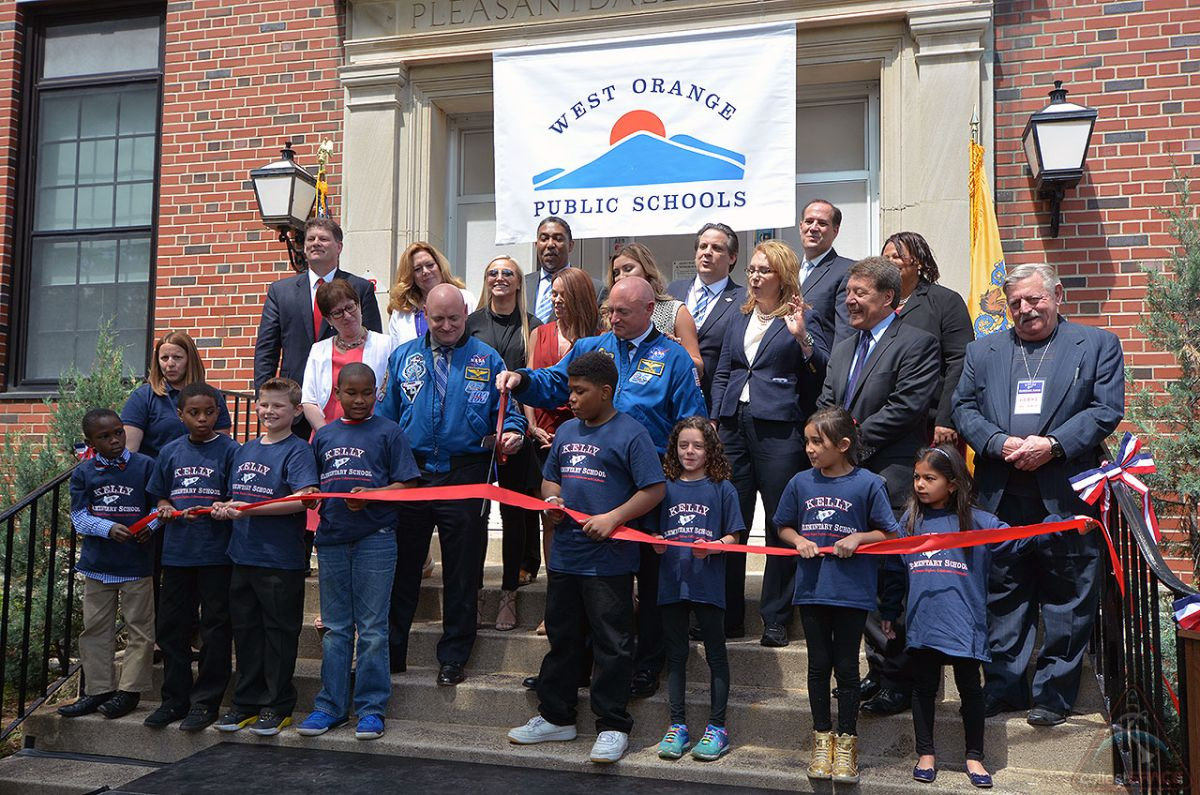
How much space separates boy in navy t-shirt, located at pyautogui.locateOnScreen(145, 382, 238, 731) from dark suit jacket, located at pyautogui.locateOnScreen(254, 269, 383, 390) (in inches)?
28.0

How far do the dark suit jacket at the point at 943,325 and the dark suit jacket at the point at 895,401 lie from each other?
0.84ft

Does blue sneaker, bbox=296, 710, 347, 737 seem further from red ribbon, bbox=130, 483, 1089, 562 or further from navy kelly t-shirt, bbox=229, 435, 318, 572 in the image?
red ribbon, bbox=130, 483, 1089, 562

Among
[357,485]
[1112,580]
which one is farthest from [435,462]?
[1112,580]

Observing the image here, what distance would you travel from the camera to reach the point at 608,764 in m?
4.39

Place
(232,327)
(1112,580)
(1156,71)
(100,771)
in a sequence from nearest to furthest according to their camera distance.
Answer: (1112,580)
(100,771)
(1156,71)
(232,327)

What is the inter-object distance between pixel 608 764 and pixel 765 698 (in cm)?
84

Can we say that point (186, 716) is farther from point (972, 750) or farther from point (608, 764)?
point (972, 750)

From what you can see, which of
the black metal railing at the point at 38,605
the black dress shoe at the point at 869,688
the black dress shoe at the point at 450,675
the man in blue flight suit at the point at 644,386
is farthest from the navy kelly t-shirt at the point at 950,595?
the black metal railing at the point at 38,605

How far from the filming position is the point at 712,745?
14.4 feet

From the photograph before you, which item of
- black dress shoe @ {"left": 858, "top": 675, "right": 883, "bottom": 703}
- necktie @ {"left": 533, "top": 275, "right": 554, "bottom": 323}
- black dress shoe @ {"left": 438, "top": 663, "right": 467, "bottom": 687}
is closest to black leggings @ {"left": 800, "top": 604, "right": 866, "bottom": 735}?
black dress shoe @ {"left": 858, "top": 675, "right": 883, "bottom": 703}

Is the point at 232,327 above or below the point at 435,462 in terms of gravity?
above

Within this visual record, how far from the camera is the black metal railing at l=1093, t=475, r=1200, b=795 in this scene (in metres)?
3.79

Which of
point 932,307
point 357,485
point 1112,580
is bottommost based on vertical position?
point 1112,580

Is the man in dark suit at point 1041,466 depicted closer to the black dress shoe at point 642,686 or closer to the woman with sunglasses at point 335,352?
the black dress shoe at point 642,686
